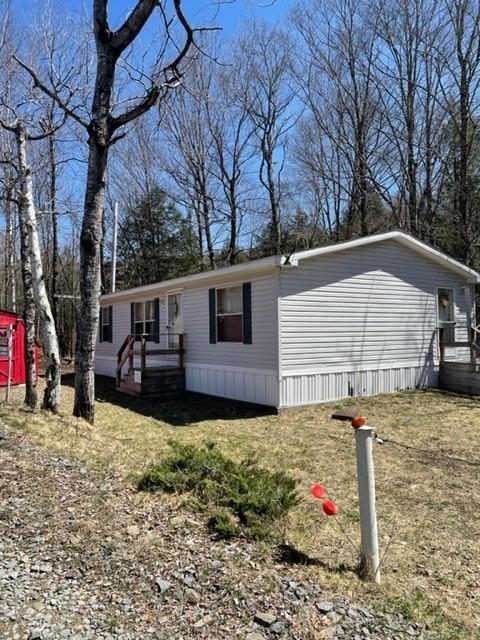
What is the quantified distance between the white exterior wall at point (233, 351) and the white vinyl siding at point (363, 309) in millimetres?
312

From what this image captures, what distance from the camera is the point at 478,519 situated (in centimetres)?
404

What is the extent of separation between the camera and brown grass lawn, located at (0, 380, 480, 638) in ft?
9.43

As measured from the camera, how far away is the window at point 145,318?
13.5 m

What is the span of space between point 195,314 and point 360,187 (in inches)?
443

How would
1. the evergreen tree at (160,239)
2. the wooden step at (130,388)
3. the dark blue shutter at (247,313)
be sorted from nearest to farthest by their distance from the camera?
the dark blue shutter at (247,313)
the wooden step at (130,388)
the evergreen tree at (160,239)

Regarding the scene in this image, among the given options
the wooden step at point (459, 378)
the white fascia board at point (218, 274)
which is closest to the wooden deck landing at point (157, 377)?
the white fascia board at point (218, 274)

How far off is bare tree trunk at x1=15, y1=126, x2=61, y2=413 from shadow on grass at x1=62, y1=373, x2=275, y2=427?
2412 millimetres

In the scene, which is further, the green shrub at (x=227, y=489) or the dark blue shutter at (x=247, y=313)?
the dark blue shutter at (x=247, y=313)

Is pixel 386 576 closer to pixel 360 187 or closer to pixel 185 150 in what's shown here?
pixel 360 187

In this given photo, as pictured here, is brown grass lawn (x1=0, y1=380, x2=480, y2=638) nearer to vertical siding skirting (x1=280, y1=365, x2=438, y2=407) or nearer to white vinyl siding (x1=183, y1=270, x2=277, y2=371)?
vertical siding skirting (x1=280, y1=365, x2=438, y2=407)

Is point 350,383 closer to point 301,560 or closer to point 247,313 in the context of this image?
point 247,313

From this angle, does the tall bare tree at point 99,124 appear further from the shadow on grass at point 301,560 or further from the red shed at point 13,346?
the red shed at point 13,346

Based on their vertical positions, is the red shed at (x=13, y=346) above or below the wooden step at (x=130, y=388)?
above

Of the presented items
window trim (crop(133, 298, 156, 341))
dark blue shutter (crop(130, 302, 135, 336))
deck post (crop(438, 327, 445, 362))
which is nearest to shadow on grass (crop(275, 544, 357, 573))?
deck post (crop(438, 327, 445, 362))
